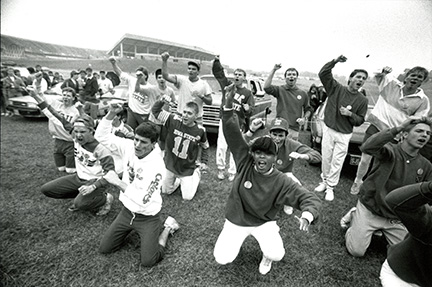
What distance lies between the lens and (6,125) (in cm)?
760

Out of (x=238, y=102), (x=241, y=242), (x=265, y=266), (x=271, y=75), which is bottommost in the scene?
→ (x=265, y=266)

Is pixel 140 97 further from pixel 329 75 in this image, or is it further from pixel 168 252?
pixel 329 75

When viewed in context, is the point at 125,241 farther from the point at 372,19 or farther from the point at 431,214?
the point at 372,19

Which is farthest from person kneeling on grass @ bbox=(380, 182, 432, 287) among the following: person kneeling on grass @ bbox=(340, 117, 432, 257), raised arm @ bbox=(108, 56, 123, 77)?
raised arm @ bbox=(108, 56, 123, 77)

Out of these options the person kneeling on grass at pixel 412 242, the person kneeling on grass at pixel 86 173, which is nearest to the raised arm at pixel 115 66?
the person kneeling on grass at pixel 86 173

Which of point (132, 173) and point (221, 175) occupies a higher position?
point (132, 173)

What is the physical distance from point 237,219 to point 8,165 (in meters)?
5.18

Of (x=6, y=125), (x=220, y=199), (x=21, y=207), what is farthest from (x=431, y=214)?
(x=6, y=125)

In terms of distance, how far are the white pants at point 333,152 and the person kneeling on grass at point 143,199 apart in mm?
3066

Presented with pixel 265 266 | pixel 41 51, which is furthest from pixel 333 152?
pixel 41 51

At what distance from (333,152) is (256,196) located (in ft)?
7.97

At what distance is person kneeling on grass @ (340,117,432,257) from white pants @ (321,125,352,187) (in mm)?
1175

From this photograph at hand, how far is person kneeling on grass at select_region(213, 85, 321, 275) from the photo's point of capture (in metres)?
2.30

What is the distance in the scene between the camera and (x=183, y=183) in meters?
4.10
